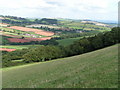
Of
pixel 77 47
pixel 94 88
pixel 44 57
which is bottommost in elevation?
pixel 44 57

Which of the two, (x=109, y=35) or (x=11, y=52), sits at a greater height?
(x=109, y=35)

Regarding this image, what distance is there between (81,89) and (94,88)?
0.80 m

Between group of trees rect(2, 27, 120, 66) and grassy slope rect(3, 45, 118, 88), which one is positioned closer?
grassy slope rect(3, 45, 118, 88)

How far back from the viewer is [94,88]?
365 inches

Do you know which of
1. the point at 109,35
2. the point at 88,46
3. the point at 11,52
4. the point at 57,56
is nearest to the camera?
the point at 109,35

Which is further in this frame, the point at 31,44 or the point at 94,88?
the point at 31,44

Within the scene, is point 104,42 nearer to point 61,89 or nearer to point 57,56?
point 57,56

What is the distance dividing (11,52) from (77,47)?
55.1 m

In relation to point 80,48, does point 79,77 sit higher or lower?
higher

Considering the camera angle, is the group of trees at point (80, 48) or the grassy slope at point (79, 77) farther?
the group of trees at point (80, 48)

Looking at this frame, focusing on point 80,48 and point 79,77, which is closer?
point 79,77

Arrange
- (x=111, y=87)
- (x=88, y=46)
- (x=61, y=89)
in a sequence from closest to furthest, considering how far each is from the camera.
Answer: (x=111, y=87) → (x=61, y=89) → (x=88, y=46)

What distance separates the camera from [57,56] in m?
95.4

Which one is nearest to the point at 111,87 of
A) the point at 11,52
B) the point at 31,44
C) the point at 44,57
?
the point at 44,57
